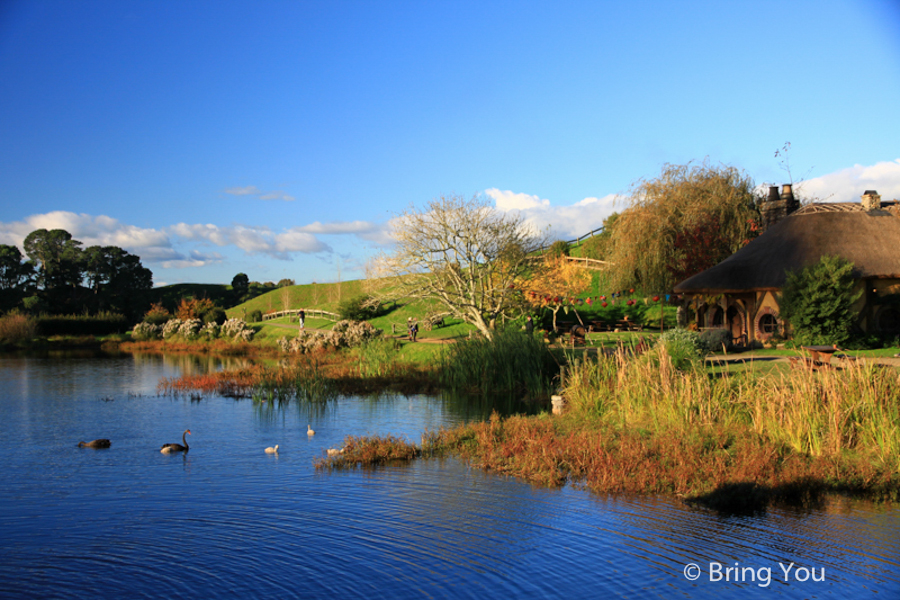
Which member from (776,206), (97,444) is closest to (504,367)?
(97,444)

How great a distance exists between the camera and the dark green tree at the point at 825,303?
2300 cm

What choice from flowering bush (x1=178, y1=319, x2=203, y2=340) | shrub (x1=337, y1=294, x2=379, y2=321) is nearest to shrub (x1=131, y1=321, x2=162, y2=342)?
flowering bush (x1=178, y1=319, x2=203, y2=340)

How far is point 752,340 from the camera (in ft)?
86.1

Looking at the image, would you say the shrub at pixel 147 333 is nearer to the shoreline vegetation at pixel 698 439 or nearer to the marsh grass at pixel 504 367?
the marsh grass at pixel 504 367

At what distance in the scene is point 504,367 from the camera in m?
20.4

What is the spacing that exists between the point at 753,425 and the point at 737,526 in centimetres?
379

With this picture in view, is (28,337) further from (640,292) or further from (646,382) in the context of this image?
(646,382)

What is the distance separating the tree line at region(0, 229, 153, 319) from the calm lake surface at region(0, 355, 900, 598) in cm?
5934

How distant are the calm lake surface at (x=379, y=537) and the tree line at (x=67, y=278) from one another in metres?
59.3

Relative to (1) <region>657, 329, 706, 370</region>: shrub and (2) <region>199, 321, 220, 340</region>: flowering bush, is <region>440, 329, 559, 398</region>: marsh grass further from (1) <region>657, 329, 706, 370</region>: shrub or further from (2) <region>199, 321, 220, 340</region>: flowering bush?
(2) <region>199, 321, 220, 340</region>: flowering bush

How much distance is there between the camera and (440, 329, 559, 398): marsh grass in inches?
777

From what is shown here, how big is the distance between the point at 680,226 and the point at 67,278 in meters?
58.9

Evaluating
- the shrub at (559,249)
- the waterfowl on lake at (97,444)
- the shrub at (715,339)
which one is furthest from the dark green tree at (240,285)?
the waterfowl on lake at (97,444)

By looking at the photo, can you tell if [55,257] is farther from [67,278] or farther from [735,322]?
[735,322]
